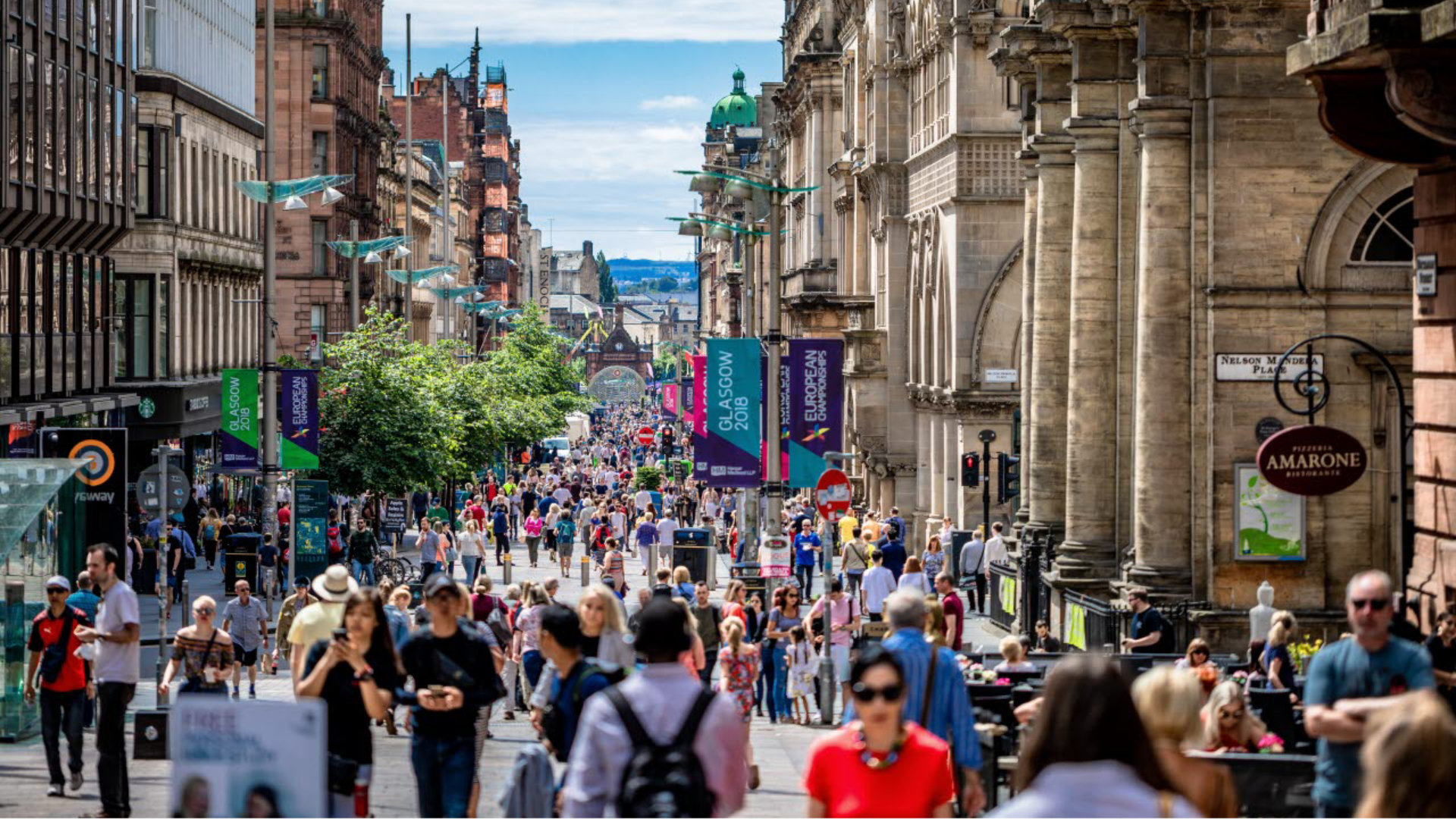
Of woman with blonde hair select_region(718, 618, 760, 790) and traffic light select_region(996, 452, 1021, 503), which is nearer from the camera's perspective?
woman with blonde hair select_region(718, 618, 760, 790)

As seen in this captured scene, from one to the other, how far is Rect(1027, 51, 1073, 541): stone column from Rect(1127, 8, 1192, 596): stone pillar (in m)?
5.63

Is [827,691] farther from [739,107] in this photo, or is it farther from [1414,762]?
[739,107]

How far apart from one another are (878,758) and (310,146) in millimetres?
82097

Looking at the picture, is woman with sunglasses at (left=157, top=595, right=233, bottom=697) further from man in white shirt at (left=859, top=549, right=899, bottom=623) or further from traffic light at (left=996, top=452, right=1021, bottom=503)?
traffic light at (left=996, top=452, right=1021, bottom=503)

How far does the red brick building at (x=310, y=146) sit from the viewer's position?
292 ft

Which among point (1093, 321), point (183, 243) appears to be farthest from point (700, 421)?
point (183, 243)

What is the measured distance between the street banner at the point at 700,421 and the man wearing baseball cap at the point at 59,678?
64.7 feet

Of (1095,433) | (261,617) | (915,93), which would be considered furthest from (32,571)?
(915,93)

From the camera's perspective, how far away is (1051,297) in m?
33.6

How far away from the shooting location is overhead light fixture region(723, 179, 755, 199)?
117 feet

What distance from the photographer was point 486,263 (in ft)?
596

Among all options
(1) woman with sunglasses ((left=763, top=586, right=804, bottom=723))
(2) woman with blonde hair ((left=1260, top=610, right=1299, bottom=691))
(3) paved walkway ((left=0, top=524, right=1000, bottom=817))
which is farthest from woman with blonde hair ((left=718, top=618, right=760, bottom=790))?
(2) woman with blonde hair ((left=1260, top=610, right=1299, bottom=691))

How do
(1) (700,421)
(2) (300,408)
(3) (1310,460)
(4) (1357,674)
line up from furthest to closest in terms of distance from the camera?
(1) (700,421) < (2) (300,408) < (3) (1310,460) < (4) (1357,674)

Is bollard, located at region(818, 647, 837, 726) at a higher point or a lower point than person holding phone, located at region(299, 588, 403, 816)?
lower
